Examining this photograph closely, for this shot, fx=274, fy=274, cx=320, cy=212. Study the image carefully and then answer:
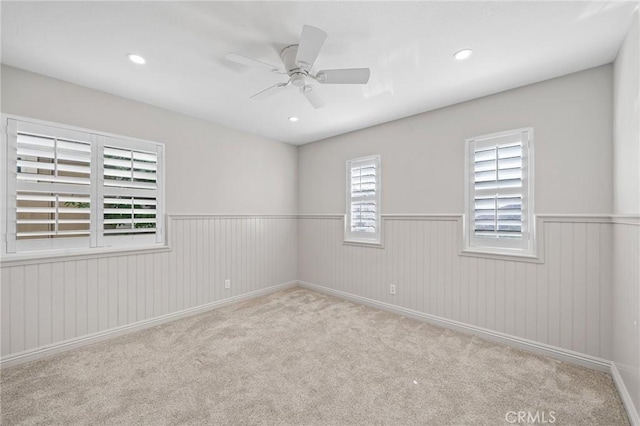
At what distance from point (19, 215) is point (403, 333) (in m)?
3.67

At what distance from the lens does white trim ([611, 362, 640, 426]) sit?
1.64 m

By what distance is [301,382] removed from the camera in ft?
6.71

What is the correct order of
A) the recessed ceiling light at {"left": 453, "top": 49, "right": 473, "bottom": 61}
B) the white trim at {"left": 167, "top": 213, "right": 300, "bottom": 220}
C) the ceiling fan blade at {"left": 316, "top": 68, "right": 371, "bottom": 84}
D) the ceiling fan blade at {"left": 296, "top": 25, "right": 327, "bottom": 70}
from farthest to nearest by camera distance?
the white trim at {"left": 167, "top": 213, "right": 300, "bottom": 220} → the recessed ceiling light at {"left": 453, "top": 49, "right": 473, "bottom": 61} → the ceiling fan blade at {"left": 316, "top": 68, "right": 371, "bottom": 84} → the ceiling fan blade at {"left": 296, "top": 25, "right": 327, "bottom": 70}

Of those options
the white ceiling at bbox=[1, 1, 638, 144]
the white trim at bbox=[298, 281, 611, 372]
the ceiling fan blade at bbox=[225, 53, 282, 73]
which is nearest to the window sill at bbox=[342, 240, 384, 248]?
the white trim at bbox=[298, 281, 611, 372]

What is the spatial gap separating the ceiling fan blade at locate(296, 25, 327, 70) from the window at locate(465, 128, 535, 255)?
2.00 meters

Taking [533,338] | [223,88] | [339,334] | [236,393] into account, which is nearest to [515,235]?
[533,338]

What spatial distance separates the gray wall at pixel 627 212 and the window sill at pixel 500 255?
1.67 ft

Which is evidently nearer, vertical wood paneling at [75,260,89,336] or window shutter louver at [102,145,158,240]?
vertical wood paneling at [75,260,89,336]

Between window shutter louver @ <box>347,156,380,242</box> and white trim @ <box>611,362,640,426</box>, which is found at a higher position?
window shutter louver @ <box>347,156,380,242</box>

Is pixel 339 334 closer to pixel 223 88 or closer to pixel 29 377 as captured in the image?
pixel 29 377

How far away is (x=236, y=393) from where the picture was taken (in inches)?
75.7

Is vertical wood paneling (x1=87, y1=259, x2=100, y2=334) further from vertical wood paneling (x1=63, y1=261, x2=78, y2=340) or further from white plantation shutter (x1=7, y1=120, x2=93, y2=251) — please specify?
white plantation shutter (x1=7, y1=120, x2=93, y2=251)

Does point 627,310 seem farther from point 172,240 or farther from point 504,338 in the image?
point 172,240

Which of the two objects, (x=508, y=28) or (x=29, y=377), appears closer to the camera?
(x=508, y=28)
